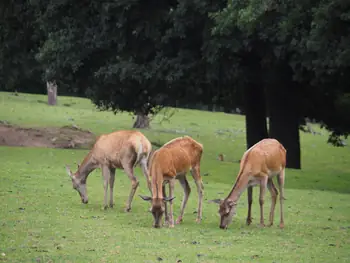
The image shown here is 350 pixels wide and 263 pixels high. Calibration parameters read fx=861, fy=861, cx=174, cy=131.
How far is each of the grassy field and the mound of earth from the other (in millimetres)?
1698

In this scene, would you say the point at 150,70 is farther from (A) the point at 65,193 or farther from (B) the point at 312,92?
(A) the point at 65,193

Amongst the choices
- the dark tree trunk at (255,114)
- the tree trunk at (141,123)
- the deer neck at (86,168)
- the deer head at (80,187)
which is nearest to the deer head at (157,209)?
the deer head at (80,187)

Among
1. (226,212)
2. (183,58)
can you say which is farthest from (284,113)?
(226,212)

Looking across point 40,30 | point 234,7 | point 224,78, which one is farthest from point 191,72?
point 40,30

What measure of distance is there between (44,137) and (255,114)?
297 inches

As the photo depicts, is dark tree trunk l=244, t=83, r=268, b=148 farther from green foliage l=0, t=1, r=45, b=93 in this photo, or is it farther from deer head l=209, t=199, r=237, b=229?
deer head l=209, t=199, r=237, b=229

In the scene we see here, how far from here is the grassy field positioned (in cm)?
1218

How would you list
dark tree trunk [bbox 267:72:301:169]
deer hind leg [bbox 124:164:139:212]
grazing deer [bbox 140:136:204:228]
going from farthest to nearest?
dark tree trunk [bbox 267:72:301:169]
deer hind leg [bbox 124:164:139:212]
grazing deer [bbox 140:136:204:228]

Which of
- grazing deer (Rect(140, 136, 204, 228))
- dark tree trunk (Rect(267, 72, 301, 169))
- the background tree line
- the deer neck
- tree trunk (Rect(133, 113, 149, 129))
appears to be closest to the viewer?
grazing deer (Rect(140, 136, 204, 228))

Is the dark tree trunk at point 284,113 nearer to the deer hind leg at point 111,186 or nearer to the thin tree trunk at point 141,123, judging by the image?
the deer hind leg at point 111,186

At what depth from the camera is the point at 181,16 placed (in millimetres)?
26375

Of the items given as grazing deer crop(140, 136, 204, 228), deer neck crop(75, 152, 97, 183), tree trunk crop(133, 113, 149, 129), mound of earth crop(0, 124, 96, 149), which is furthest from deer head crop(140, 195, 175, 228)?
tree trunk crop(133, 113, 149, 129)

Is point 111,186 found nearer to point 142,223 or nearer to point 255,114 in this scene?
point 142,223

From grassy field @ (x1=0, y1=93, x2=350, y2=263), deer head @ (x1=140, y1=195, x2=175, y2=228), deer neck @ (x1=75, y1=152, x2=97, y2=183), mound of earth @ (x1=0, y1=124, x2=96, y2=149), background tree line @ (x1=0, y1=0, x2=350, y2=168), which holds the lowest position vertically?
grassy field @ (x1=0, y1=93, x2=350, y2=263)
